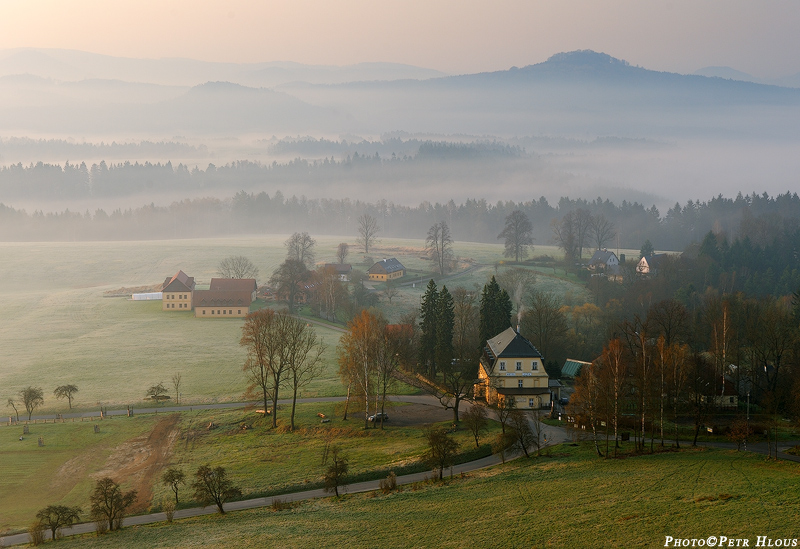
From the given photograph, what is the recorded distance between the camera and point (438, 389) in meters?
66.2

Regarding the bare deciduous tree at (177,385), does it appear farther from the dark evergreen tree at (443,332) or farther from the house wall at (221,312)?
the house wall at (221,312)

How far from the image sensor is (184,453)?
165ft

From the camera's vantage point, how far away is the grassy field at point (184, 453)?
142 ft

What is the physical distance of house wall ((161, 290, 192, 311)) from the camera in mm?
103875

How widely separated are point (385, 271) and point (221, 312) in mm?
36583

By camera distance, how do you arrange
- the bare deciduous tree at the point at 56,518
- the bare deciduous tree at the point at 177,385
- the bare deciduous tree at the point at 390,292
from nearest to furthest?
the bare deciduous tree at the point at 56,518 < the bare deciduous tree at the point at 177,385 < the bare deciduous tree at the point at 390,292

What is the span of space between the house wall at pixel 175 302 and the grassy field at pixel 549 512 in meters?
70.1

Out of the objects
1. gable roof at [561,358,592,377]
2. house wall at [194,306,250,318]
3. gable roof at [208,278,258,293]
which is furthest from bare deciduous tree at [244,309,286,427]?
gable roof at [208,278,258,293]

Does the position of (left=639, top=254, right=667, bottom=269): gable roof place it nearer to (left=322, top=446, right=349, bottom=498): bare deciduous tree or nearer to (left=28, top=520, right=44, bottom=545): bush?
(left=322, top=446, right=349, bottom=498): bare deciduous tree

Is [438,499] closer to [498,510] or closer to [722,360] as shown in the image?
[498,510]

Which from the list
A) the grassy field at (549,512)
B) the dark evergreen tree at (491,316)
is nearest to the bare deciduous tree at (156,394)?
Answer: the grassy field at (549,512)

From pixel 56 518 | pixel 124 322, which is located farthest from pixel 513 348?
pixel 124 322

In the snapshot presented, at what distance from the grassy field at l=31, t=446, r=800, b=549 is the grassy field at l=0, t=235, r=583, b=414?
1160 inches

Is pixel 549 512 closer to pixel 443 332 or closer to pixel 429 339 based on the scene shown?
pixel 443 332
